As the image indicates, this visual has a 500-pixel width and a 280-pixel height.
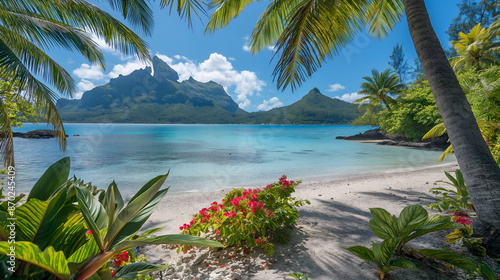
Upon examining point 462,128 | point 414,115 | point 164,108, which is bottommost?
point 462,128

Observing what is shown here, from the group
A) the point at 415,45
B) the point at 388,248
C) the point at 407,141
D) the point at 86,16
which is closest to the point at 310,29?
the point at 415,45

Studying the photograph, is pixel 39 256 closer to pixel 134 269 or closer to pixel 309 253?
pixel 134 269

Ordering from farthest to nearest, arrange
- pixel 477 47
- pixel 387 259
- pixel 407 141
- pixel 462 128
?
pixel 407 141 < pixel 477 47 < pixel 462 128 < pixel 387 259

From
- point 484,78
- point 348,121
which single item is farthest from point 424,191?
point 348,121

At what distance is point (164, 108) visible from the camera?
462 feet

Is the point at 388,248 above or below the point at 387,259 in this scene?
above

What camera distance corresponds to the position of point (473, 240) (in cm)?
222

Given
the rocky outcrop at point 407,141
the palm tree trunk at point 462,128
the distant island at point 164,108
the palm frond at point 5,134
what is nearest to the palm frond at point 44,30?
the palm frond at point 5,134

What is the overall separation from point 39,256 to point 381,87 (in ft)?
111

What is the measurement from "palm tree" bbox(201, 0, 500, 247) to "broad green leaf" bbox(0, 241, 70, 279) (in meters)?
3.52

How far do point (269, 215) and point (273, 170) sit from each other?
29.3 feet

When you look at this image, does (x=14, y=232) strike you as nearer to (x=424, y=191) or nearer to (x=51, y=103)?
(x=51, y=103)

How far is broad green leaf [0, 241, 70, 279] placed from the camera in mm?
567

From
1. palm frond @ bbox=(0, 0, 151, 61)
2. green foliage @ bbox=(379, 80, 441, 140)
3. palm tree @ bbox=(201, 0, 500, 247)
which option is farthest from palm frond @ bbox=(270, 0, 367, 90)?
green foliage @ bbox=(379, 80, 441, 140)
